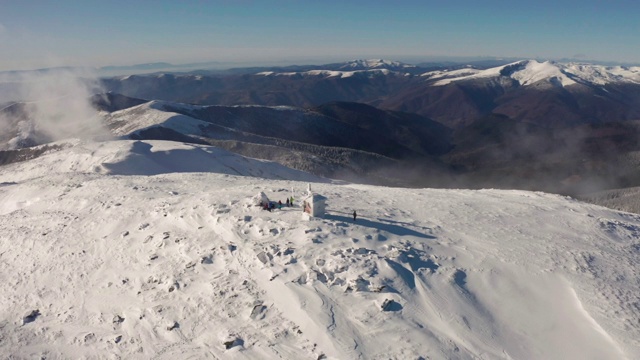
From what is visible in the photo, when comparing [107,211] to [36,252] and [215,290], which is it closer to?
[36,252]

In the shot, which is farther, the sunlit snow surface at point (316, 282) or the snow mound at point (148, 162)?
the snow mound at point (148, 162)

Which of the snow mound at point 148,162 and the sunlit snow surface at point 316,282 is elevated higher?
the sunlit snow surface at point 316,282

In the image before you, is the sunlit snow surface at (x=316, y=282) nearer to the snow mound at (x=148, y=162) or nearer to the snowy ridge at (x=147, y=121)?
the snow mound at (x=148, y=162)

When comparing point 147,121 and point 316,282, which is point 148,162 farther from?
point 316,282

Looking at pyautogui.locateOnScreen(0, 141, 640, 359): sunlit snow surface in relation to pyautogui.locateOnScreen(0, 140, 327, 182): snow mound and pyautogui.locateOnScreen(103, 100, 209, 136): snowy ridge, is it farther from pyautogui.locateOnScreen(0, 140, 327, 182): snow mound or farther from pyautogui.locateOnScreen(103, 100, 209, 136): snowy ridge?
pyautogui.locateOnScreen(103, 100, 209, 136): snowy ridge

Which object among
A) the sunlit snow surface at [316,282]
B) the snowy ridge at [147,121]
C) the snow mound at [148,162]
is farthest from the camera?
the snowy ridge at [147,121]

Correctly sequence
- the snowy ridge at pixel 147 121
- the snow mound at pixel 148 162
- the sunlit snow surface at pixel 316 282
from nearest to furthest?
the sunlit snow surface at pixel 316 282 → the snow mound at pixel 148 162 → the snowy ridge at pixel 147 121

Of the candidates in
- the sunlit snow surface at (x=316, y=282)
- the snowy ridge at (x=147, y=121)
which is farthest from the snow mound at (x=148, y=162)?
the sunlit snow surface at (x=316, y=282)

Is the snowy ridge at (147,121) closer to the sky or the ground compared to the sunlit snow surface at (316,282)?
closer to the ground

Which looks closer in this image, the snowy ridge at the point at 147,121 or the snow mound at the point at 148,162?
the snow mound at the point at 148,162
